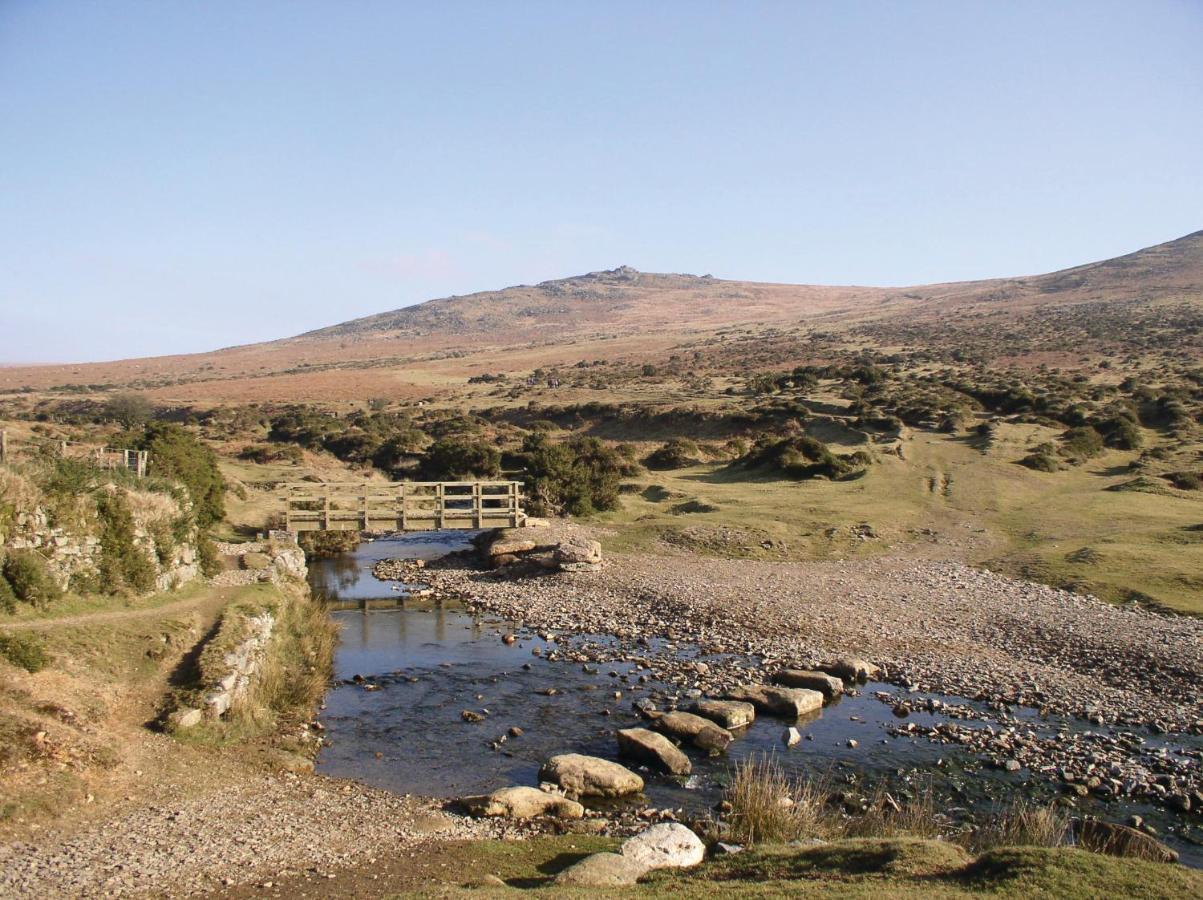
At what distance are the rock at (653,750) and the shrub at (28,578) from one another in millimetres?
10705

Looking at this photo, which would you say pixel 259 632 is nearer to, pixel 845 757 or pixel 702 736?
pixel 702 736

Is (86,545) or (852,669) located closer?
(86,545)

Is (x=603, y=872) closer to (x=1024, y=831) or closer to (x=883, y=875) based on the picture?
(x=883, y=875)

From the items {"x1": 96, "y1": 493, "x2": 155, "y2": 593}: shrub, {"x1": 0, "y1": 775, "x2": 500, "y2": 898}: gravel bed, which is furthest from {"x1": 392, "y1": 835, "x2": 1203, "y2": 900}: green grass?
{"x1": 96, "y1": 493, "x2": 155, "y2": 593}: shrub

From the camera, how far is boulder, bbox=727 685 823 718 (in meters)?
17.8

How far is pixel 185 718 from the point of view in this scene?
1469 cm

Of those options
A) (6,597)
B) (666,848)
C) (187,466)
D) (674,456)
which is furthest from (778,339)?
(666,848)

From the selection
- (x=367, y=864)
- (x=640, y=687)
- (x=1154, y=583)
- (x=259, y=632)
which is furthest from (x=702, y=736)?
(x=1154, y=583)

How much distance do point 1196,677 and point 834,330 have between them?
120665 mm

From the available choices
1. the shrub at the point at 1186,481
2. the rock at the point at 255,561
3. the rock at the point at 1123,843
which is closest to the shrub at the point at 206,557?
the rock at the point at 255,561

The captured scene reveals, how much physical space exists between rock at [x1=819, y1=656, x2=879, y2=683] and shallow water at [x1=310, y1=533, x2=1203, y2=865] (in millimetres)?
391

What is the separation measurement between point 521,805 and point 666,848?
293 cm

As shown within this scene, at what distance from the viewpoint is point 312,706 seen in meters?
17.9

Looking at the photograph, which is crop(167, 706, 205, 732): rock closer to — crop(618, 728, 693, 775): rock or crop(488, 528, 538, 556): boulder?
crop(618, 728, 693, 775): rock
